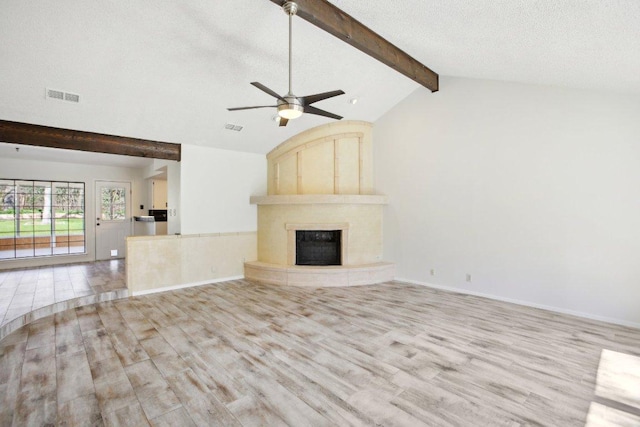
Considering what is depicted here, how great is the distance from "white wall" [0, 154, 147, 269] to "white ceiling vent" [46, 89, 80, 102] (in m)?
4.68

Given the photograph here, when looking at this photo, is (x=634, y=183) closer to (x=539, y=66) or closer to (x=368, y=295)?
(x=539, y=66)

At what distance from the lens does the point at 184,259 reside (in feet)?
19.0

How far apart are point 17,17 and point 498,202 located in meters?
6.14

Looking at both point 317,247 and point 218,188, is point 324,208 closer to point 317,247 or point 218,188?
point 317,247

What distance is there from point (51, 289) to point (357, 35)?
20.2 feet

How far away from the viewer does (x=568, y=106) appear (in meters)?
4.17

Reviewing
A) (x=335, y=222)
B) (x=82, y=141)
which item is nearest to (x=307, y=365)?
(x=335, y=222)

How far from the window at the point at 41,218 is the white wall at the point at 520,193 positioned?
780 centimetres

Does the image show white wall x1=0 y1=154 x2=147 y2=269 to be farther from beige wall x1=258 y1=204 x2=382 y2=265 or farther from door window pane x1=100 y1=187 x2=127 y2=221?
beige wall x1=258 y1=204 x2=382 y2=265

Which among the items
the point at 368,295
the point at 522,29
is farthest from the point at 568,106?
the point at 368,295

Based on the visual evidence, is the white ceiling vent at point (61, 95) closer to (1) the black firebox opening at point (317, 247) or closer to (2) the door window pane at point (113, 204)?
(1) the black firebox opening at point (317, 247)

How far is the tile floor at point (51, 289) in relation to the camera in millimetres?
4128

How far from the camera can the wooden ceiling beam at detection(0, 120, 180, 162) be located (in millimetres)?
4414

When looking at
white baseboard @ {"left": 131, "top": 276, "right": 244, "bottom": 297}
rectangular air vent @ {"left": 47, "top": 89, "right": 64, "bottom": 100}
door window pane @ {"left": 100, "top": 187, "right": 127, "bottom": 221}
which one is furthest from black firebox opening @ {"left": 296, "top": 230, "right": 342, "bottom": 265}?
door window pane @ {"left": 100, "top": 187, "right": 127, "bottom": 221}
